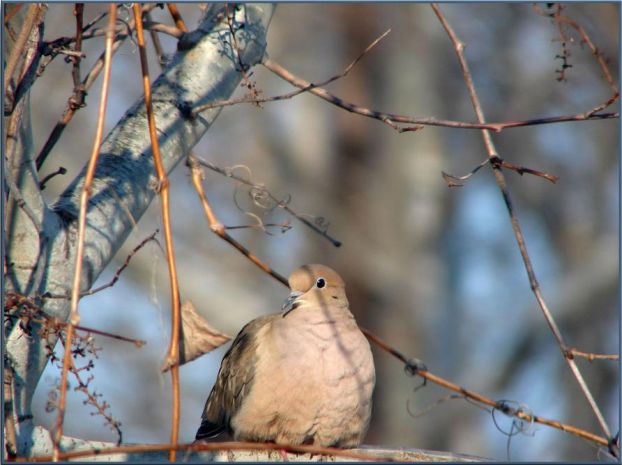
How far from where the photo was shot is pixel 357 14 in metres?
12.2

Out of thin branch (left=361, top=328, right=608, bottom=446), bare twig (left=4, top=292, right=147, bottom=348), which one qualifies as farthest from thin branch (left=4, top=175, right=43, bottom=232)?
thin branch (left=361, top=328, right=608, bottom=446)

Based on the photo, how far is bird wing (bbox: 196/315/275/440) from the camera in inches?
158

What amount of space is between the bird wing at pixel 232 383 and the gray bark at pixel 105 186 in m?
1.03

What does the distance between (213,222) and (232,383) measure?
1154mm

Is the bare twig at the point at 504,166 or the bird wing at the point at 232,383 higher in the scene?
the bare twig at the point at 504,166

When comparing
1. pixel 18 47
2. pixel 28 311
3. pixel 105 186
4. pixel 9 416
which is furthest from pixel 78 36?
pixel 9 416

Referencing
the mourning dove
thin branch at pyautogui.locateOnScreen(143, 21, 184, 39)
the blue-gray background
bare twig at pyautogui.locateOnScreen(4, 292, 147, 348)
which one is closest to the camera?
bare twig at pyautogui.locateOnScreen(4, 292, 147, 348)

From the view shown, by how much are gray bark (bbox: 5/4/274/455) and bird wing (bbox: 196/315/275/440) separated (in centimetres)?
103

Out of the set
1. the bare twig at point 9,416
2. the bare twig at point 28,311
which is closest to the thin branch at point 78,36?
the bare twig at point 28,311

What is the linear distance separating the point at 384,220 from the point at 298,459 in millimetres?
8153

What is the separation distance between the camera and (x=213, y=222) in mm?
3182

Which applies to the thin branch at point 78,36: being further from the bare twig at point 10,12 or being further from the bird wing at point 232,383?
the bird wing at point 232,383

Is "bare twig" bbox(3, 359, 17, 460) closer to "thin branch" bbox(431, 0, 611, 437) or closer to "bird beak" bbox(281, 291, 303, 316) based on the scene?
"bird beak" bbox(281, 291, 303, 316)

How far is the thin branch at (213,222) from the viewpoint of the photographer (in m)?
3.18
